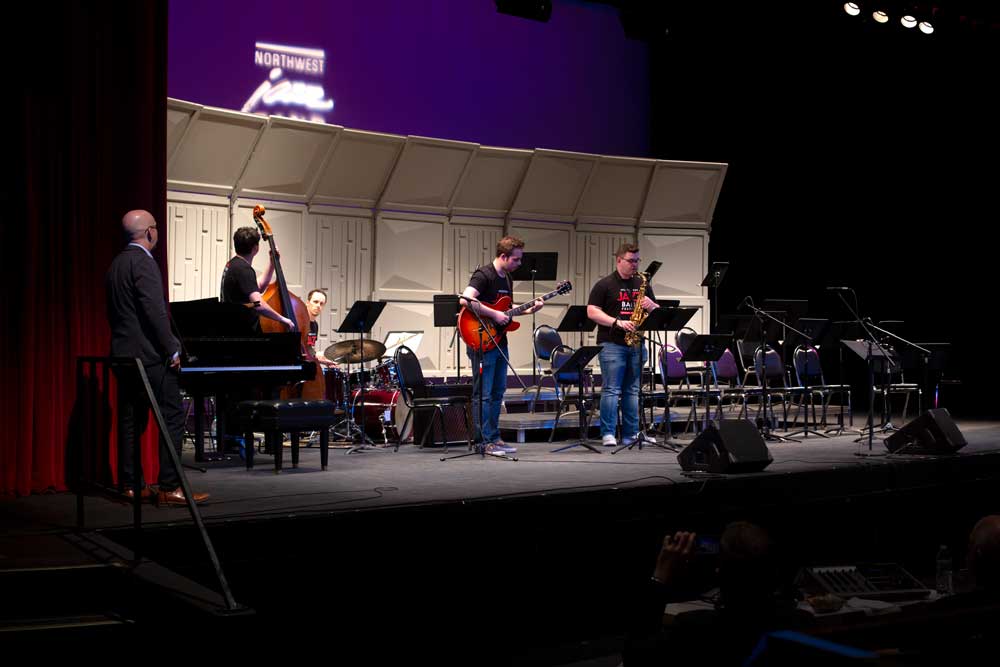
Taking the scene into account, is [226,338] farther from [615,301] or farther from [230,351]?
[615,301]

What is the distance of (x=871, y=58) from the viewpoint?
39.1ft

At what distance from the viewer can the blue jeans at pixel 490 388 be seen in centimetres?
797

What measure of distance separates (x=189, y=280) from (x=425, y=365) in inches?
112

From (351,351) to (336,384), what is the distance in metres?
0.76

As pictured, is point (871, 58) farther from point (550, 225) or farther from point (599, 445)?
point (599, 445)

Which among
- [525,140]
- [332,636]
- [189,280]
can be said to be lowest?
[332,636]

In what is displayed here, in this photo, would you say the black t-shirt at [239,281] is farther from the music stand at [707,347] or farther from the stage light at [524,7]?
the stage light at [524,7]

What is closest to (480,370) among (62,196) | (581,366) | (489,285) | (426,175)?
(489,285)

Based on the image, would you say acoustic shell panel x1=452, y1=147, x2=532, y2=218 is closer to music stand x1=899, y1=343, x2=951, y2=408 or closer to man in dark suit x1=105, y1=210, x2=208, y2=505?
music stand x1=899, y1=343, x2=951, y2=408

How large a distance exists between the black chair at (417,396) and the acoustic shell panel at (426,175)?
327 cm

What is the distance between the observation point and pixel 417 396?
9.02 meters

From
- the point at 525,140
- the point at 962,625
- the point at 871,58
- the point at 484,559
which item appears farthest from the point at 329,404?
the point at 871,58

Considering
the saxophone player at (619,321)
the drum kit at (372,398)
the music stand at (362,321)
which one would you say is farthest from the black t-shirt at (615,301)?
the drum kit at (372,398)

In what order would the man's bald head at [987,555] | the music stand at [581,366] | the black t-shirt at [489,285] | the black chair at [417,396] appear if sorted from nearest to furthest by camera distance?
1. the man's bald head at [987,555]
2. the black t-shirt at [489,285]
3. the music stand at [581,366]
4. the black chair at [417,396]
